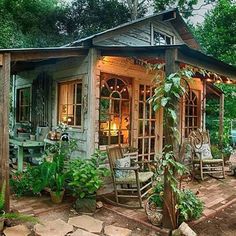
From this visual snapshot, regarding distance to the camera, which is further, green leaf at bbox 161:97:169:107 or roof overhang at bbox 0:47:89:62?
roof overhang at bbox 0:47:89:62

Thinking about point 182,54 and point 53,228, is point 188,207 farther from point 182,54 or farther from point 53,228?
point 182,54

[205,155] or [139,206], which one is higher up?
[205,155]

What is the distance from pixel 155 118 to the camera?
6.59 meters

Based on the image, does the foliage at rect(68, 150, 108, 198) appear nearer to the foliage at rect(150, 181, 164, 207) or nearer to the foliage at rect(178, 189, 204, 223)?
the foliage at rect(150, 181, 164, 207)

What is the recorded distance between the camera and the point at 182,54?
3.72m

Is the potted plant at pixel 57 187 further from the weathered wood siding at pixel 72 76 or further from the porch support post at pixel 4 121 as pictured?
the porch support post at pixel 4 121

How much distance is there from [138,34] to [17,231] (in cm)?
548

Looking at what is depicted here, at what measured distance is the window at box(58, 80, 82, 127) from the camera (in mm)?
5376

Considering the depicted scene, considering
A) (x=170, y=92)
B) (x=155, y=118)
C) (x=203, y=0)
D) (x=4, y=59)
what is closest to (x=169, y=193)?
(x=170, y=92)

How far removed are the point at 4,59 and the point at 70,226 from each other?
7.70 feet

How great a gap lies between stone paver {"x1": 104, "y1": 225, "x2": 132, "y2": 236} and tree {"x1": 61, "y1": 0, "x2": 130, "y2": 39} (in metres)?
12.2

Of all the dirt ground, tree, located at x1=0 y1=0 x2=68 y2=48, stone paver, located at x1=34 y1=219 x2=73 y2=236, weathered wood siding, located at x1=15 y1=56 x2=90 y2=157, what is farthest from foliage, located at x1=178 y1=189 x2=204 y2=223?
tree, located at x1=0 y1=0 x2=68 y2=48

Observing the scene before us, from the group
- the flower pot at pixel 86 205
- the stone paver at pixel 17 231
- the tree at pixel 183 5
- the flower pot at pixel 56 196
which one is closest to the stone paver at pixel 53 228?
the stone paver at pixel 17 231

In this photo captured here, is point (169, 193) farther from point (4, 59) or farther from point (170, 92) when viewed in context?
point (4, 59)
